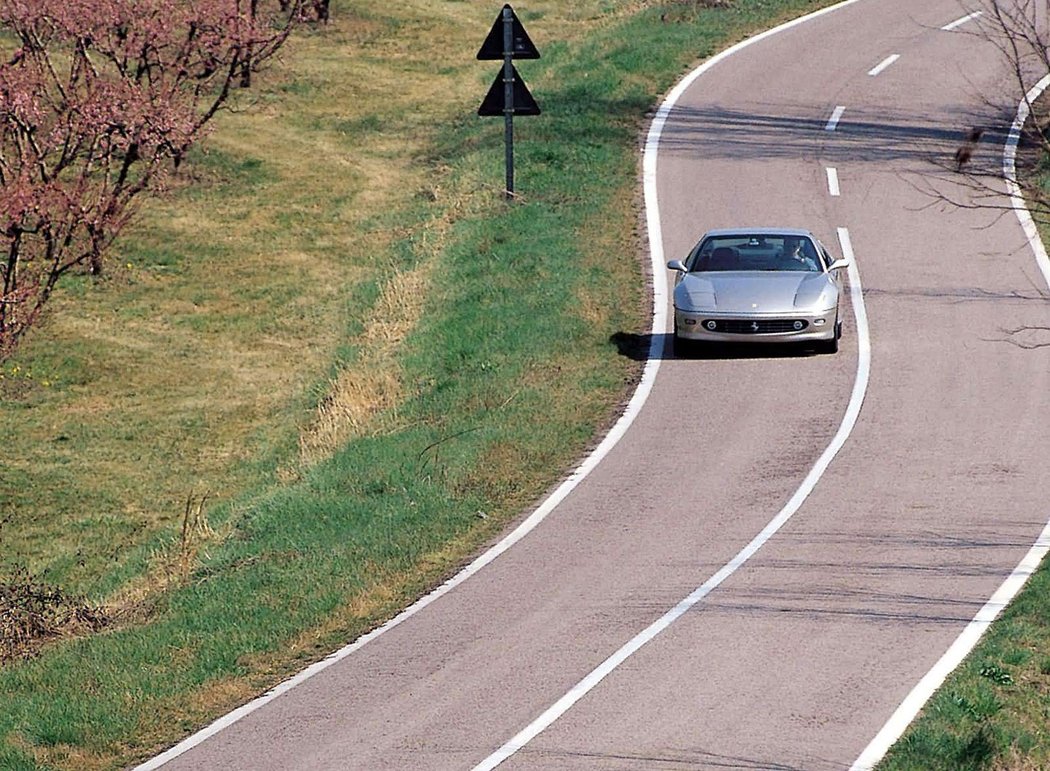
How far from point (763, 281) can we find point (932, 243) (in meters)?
6.13

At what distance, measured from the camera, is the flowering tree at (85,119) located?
23312 mm

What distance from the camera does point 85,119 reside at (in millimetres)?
25297

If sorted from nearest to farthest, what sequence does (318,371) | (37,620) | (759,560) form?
1. (759,560)
2. (37,620)
3. (318,371)

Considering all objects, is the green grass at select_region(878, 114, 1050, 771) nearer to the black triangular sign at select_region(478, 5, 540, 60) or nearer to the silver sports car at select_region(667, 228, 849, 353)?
the silver sports car at select_region(667, 228, 849, 353)

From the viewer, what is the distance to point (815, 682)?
10516 millimetres

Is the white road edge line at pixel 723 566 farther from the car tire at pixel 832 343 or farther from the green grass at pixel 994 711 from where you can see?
the green grass at pixel 994 711

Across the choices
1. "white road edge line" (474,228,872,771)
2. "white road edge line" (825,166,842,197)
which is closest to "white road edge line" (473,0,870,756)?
"white road edge line" (474,228,872,771)

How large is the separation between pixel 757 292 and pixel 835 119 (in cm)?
1363

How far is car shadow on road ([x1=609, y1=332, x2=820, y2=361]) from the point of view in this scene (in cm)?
2034

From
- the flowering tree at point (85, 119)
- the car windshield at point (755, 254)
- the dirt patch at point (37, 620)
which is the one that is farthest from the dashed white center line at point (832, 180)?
the dirt patch at point (37, 620)

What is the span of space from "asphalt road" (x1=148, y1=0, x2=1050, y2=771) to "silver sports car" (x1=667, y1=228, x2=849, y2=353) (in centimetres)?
43

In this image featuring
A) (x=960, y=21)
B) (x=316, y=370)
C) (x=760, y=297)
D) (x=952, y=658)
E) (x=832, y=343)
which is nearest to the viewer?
(x=952, y=658)

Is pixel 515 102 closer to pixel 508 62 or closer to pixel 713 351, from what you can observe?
pixel 508 62

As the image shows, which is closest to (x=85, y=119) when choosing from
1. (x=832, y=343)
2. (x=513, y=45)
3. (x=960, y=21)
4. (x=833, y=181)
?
(x=513, y=45)
